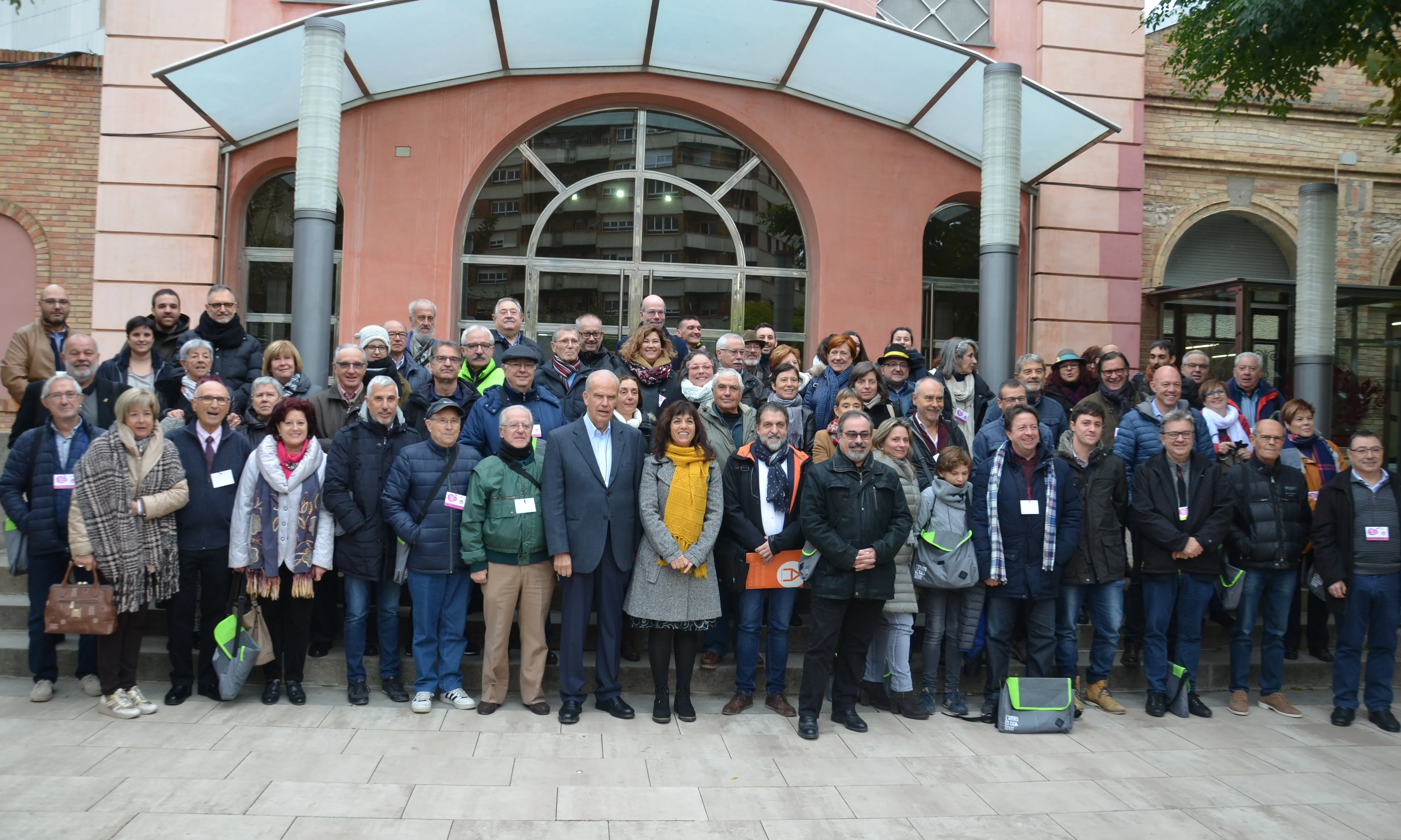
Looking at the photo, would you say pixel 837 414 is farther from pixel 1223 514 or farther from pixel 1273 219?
pixel 1273 219

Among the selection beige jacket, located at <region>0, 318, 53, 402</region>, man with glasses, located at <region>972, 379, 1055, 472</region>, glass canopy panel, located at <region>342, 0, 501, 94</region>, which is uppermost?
glass canopy panel, located at <region>342, 0, 501, 94</region>

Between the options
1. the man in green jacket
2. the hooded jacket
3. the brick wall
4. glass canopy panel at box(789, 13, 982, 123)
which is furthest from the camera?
the brick wall

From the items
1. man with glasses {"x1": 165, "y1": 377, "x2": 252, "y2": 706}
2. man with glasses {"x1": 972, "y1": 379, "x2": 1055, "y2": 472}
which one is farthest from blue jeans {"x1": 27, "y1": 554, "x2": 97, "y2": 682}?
man with glasses {"x1": 972, "y1": 379, "x2": 1055, "y2": 472}

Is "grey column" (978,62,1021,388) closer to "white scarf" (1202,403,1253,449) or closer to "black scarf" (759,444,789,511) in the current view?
"white scarf" (1202,403,1253,449)

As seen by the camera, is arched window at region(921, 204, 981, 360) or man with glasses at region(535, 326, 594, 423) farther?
arched window at region(921, 204, 981, 360)

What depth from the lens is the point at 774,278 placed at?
11.7m

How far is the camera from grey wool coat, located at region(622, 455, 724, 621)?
591cm

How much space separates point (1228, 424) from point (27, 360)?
29.2 ft

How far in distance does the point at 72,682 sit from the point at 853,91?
8921 millimetres

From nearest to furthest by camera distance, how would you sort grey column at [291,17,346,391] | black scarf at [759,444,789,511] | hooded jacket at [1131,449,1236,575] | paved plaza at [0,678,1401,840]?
paved plaza at [0,678,1401,840]
black scarf at [759,444,789,511]
hooded jacket at [1131,449,1236,575]
grey column at [291,17,346,391]

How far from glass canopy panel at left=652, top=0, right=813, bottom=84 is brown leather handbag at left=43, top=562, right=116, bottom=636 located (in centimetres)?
706

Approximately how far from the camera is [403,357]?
7562 mm

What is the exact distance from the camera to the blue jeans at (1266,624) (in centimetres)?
680

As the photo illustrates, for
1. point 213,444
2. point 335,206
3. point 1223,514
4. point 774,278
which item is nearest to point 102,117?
point 335,206
